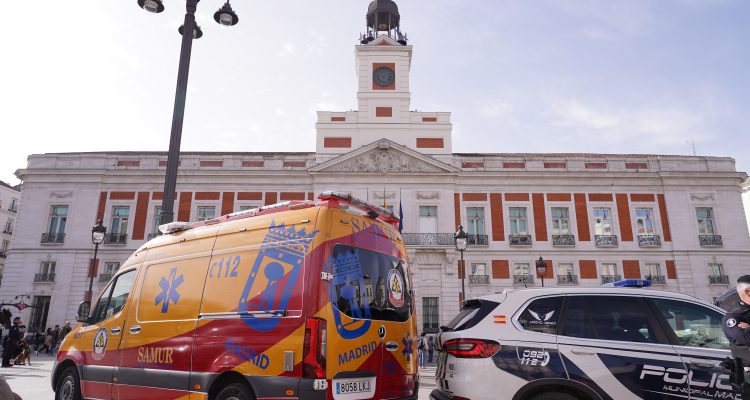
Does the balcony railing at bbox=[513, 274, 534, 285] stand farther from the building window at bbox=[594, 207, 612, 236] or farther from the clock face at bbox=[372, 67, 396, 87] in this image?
the clock face at bbox=[372, 67, 396, 87]

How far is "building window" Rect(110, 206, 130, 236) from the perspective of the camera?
1177 inches

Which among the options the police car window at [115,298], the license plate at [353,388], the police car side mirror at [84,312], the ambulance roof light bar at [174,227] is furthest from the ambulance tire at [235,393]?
the police car side mirror at [84,312]

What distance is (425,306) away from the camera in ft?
91.5

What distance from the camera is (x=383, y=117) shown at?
105 ft

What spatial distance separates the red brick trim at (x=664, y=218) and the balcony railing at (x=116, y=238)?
115 ft

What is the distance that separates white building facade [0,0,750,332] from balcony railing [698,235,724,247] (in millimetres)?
64

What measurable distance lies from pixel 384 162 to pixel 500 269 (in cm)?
1008

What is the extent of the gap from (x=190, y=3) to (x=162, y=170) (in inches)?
953

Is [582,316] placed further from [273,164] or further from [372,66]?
[372,66]

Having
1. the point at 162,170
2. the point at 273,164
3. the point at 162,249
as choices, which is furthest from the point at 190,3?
the point at 162,170

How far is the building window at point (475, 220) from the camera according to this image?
29.5 metres

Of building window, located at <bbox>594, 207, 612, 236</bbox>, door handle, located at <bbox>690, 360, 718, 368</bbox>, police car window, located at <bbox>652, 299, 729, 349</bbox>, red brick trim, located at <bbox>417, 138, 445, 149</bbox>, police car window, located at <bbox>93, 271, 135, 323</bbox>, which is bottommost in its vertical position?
door handle, located at <bbox>690, 360, 718, 368</bbox>

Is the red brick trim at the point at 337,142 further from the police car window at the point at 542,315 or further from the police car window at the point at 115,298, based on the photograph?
the police car window at the point at 542,315

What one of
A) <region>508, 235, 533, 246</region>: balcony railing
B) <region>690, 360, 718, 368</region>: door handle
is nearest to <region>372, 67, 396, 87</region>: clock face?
<region>508, 235, 533, 246</region>: balcony railing
